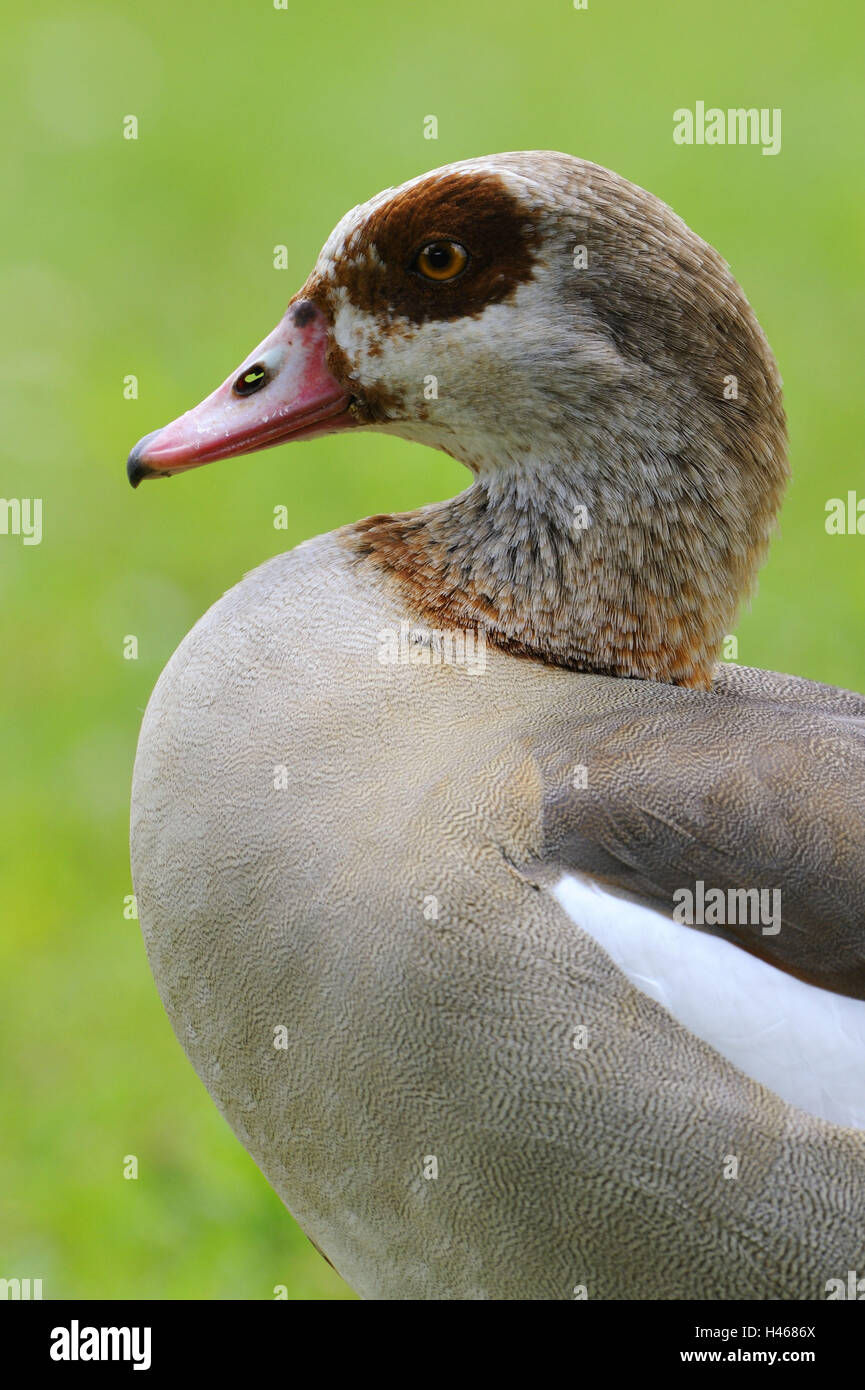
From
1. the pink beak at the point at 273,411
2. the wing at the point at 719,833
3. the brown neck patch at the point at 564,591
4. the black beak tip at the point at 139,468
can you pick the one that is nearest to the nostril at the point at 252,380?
the pink beak at the point at 273,411

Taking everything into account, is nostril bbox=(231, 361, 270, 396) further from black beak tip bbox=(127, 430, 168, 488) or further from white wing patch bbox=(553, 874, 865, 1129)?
white wing patch bbox=(553, 874, 865, 1129)

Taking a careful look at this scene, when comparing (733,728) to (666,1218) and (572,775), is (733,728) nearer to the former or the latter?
(572,775)

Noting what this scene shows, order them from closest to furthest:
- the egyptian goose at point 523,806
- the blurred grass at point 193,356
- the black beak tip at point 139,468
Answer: the egyptian goose at point 523,806 < the black beak tip at point 139,468 < the blurred grass at point 193,356

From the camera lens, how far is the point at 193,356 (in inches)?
194

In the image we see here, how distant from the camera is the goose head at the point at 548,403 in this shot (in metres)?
1.66

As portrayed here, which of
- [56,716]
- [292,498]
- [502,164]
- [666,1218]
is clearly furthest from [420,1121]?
[292,498]

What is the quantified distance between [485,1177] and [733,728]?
488mm

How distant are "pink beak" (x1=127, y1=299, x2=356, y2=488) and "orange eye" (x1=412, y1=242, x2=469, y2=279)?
13cm

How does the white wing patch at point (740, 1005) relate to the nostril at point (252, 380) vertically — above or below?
below

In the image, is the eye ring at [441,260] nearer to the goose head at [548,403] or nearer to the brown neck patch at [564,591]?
the goose head at [548,403]

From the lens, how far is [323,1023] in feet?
4.99

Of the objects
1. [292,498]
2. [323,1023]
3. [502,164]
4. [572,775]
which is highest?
[292,498]

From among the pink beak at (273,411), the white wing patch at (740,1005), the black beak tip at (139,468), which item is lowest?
the white wing patch at (740,1005)

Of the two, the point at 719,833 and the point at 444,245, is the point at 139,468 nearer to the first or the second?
the point at 444,245
